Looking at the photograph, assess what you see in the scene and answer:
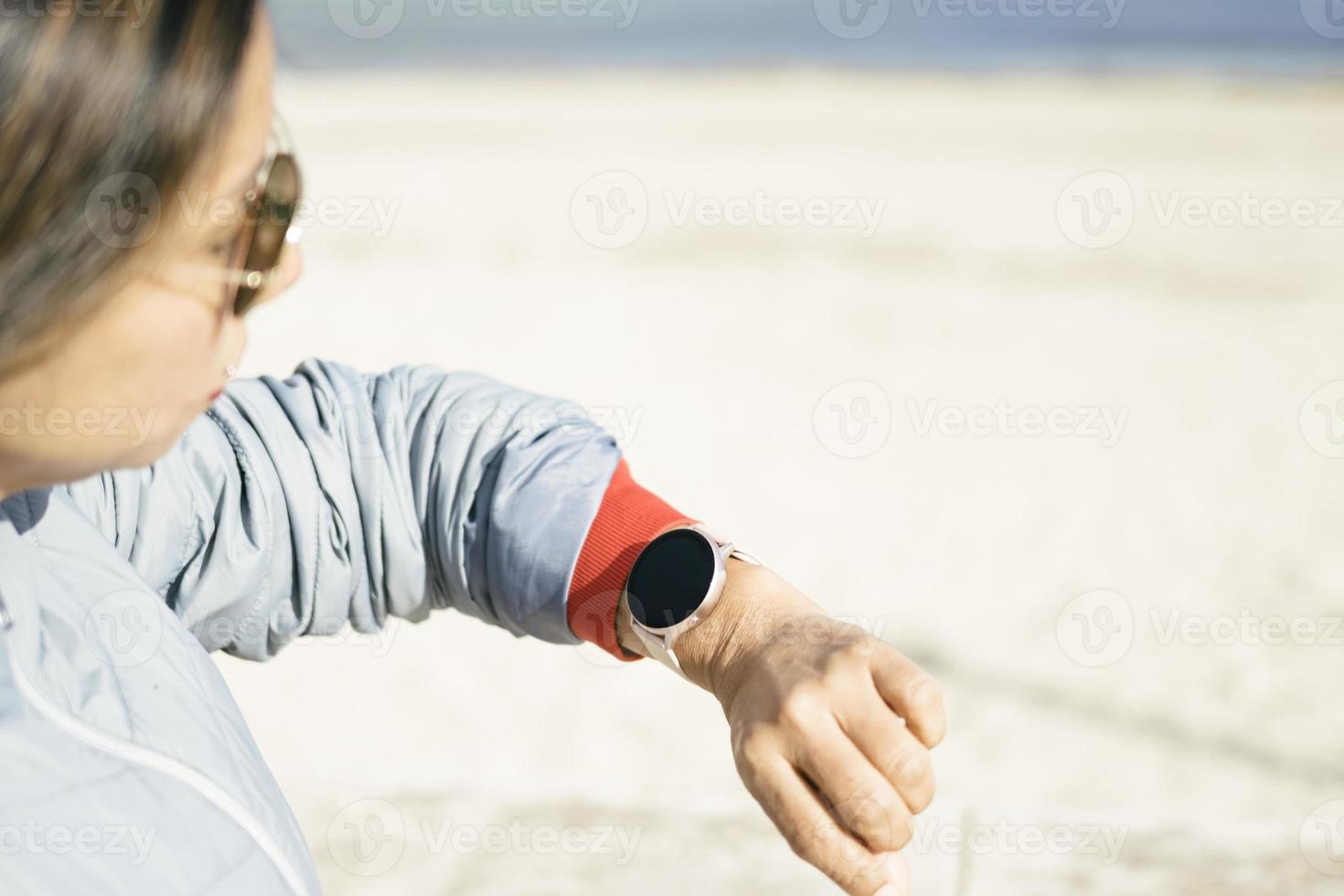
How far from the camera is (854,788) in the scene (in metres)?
0.98

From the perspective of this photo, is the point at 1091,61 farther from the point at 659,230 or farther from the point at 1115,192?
the point at 659,230

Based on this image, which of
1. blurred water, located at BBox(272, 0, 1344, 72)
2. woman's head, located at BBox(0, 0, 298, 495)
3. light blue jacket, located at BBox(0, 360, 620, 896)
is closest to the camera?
woman's head, located at BBox(0, 0, 298, 495)

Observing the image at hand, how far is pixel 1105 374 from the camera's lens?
6.56 metres

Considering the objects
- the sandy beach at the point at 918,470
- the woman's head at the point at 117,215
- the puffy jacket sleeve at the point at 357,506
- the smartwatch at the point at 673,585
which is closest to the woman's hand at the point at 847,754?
the smartwatch at the point at 673,585

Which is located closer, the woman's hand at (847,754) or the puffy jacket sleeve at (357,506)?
the woman's hand at (847,754)

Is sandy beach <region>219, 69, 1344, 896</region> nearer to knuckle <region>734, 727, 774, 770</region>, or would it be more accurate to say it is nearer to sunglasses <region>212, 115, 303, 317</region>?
knuckle <region>734, 727, 774, 770</region>

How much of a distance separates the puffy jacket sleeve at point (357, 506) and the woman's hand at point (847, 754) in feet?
0.90

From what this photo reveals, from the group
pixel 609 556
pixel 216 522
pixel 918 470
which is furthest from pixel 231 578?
pixel 918 470

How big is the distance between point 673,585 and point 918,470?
15.2 ft

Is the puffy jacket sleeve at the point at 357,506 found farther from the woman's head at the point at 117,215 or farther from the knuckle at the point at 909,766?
the knuckle at the point at 909,766

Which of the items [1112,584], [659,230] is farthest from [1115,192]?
[1112,584]

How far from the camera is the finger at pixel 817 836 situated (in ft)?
3.25

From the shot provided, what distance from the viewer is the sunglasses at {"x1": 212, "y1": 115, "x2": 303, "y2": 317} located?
3.14ft

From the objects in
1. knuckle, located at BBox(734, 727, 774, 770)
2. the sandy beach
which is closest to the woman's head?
knuckle, located at BBox(734, 727, 774, 770)
